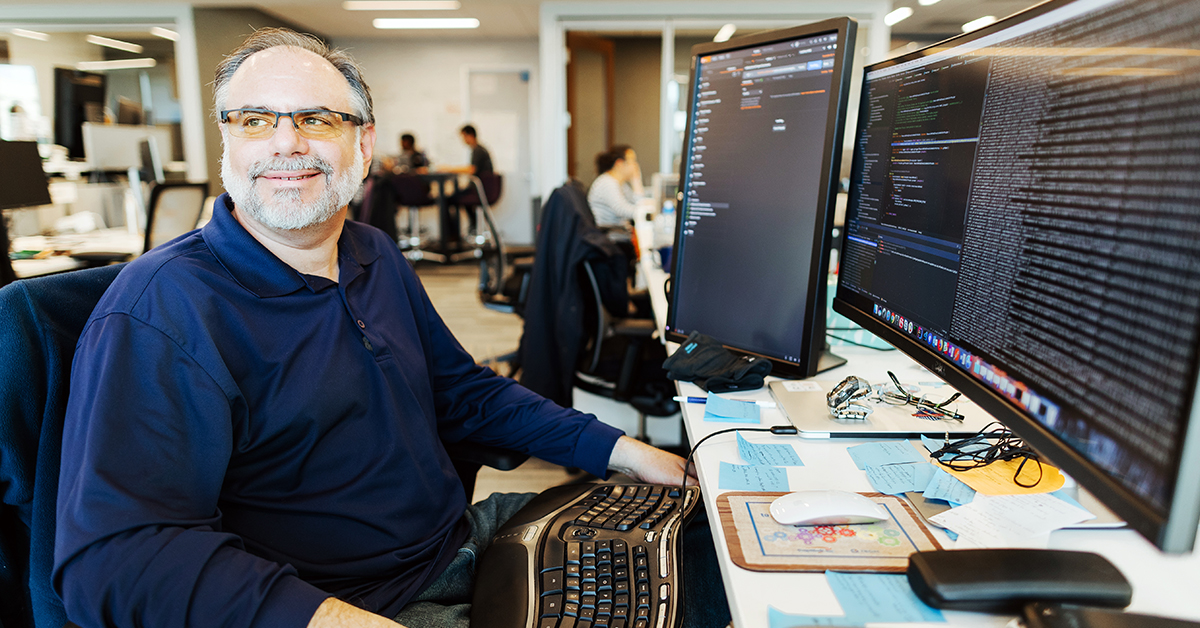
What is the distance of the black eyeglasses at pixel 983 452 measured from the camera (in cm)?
89

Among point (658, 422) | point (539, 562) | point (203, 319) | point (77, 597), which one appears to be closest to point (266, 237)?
point (203, 319)

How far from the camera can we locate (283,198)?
1048 millimetres

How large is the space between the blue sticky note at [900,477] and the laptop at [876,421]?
12cm

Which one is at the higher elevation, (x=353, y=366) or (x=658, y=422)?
(x=353, y=366)

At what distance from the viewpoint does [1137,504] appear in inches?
19.0

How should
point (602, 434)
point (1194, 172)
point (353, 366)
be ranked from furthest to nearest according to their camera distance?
point (602, 434) < point (353, 366) < point (1194, 172)

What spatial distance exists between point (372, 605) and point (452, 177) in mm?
7099

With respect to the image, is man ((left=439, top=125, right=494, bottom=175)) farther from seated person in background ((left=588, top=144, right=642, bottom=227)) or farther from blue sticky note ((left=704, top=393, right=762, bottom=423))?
blue sticky note ((left=704, top=393, right=762, bottom=423))

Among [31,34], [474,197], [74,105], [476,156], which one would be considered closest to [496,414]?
[74,105]

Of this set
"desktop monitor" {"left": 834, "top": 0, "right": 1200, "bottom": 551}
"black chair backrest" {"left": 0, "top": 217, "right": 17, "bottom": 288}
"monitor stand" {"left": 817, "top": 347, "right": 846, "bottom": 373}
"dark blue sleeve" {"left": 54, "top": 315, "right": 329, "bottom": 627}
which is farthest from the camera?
"black chair backrest" {"left": 0, "top": 217, "right": 17, "bottom": 288}

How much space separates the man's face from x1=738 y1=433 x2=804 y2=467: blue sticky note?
0.74m

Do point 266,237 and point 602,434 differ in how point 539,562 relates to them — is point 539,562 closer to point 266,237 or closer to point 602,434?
point 602,434

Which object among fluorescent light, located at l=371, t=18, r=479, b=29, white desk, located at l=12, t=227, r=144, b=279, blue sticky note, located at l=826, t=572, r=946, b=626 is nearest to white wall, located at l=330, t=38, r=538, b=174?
fluorescent light, located at l=371, t=18, r=479, b=29

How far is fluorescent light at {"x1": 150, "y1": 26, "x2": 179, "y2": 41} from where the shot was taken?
Answer: 7043 millimetres
